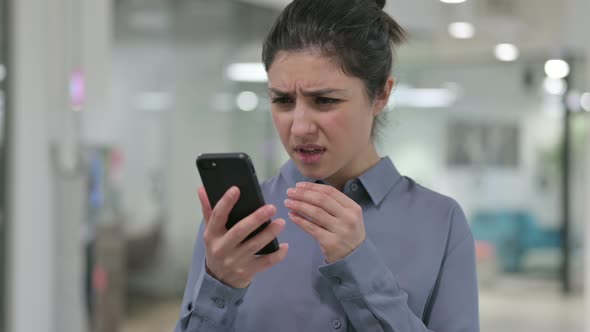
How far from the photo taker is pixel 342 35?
1.58 metres

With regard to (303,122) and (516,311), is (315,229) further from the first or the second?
(516,311)

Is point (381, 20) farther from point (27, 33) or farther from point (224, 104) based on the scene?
point (224, 104)

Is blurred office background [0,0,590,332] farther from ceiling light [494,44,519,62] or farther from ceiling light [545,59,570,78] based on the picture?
ceiling light [545,59,570,78]

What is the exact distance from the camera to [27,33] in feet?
15.2

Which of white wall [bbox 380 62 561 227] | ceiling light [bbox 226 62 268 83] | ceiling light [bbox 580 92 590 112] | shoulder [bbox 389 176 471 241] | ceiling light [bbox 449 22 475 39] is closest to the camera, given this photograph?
shoulder [bbox 389 176 471 241]

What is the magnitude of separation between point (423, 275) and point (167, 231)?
4644mm

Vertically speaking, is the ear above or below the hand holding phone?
above

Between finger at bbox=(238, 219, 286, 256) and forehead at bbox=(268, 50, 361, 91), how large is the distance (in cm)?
27

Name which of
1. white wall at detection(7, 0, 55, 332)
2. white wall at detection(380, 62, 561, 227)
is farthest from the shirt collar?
white wall at detection(380, 62, 561, 227)

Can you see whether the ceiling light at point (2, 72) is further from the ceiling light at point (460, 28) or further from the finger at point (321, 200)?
the ceiling light at point (460, 28)

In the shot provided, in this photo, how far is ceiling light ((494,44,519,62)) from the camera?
11.1 m

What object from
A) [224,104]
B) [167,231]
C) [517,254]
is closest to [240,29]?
[224,104]

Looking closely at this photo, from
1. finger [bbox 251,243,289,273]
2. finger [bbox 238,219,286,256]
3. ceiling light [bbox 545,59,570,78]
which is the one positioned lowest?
finger [bbox 251,243,289,273]

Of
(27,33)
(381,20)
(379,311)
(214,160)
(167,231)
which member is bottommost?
(167,231)
